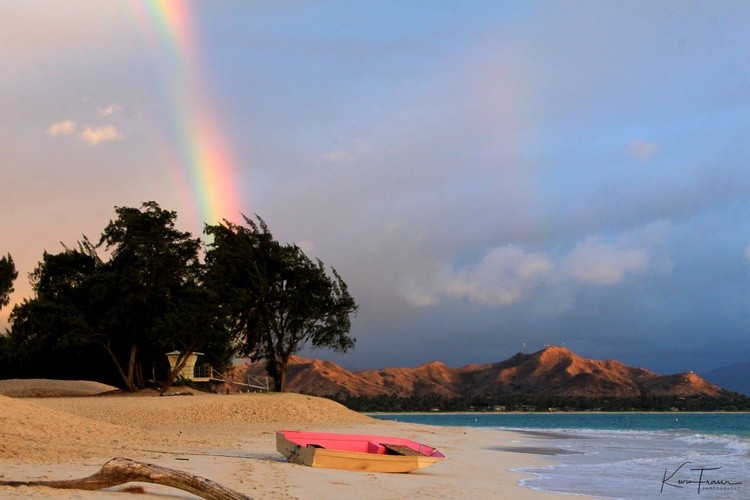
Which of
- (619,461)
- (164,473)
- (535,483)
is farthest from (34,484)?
(619,461)

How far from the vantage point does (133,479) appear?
12.6 meters

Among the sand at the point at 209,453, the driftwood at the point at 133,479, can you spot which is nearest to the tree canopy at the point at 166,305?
the sand at the point at 209,453

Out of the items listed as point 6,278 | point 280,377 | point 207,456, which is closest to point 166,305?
point 280,377

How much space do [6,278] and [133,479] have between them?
2209 inches

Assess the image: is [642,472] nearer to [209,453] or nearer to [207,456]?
[209,453]

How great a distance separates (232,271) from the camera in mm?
54875

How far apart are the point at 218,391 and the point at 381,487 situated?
134ft

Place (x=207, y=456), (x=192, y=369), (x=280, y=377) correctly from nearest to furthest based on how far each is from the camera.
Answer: (x=207, y=456) → (x=192, y=369) → (x=280, y=377)

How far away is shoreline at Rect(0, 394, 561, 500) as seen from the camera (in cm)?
1509

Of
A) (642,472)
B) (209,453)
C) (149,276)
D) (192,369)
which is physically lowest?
(642,472)

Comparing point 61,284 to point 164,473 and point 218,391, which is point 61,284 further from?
point 164,473

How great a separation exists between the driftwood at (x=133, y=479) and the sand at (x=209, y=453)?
0.78 ft

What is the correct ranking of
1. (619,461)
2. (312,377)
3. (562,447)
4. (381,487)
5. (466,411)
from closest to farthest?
(381,487), (619,461), (562,447), (466,411), (312,377)

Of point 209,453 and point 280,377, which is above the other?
point 280,377
